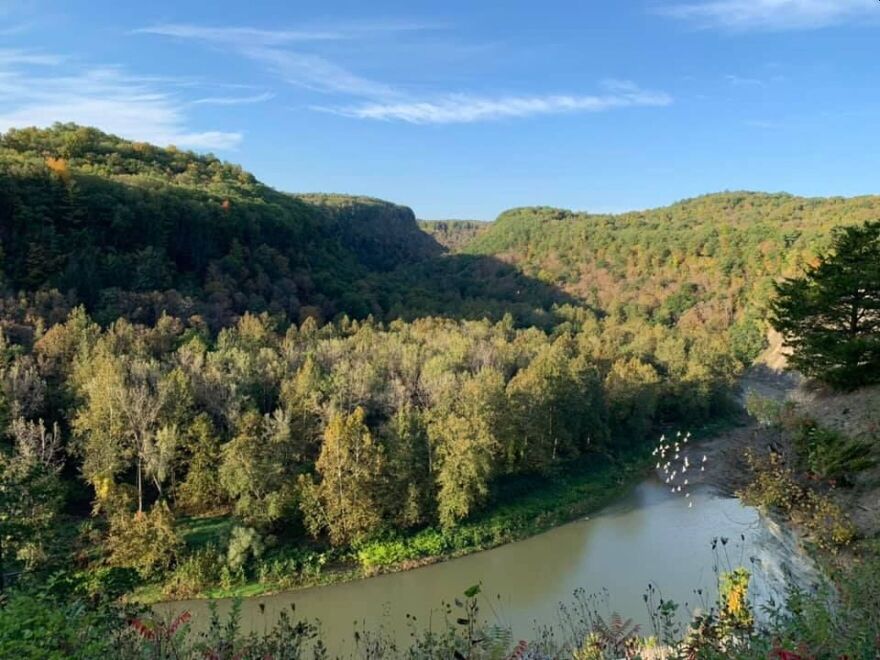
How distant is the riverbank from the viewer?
19969 mm

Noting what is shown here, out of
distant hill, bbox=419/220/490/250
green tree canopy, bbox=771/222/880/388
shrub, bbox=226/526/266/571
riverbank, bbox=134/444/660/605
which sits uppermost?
distant hill, bbox=419/220/490/250

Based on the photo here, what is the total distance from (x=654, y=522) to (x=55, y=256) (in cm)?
3575

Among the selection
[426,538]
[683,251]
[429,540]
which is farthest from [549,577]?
[683,251]

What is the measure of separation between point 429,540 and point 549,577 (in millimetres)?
4600

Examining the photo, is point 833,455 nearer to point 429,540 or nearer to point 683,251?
point 429,540

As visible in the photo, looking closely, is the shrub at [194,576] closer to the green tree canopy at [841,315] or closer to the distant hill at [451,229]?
the green tree canopy at [841,315]

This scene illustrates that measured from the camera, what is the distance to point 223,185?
198 ft

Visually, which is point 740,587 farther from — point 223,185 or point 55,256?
point 223,185

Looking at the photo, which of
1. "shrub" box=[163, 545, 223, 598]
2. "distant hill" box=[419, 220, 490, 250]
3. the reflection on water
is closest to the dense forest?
"shrub" box=[163, 545, 223, 598]

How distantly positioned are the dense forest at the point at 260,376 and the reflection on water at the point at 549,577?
1626 mm

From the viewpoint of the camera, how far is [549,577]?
69.1 ft

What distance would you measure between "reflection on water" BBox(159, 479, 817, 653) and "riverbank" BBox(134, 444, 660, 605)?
390mm

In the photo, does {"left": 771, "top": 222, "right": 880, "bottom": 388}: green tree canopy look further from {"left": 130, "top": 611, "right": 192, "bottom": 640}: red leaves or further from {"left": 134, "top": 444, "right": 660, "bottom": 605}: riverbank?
{"left": 134, "top": 444, "right": 660, "bottom": 605}: riverbank

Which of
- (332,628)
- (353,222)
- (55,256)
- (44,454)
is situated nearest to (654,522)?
(332,628)
